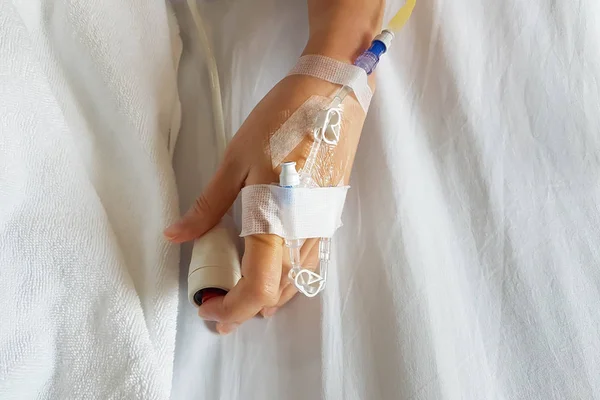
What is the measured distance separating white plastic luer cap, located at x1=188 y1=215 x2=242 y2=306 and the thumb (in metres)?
0.01

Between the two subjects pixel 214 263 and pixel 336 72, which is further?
pixel 336 72

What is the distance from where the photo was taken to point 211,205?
625 millimetres

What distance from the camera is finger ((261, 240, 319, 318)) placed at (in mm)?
622

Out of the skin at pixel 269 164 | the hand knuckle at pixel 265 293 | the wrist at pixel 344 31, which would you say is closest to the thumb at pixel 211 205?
the skin at pixel 269 164

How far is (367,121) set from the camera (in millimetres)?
724

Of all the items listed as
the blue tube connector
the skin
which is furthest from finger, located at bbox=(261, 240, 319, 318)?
the blue tube connector

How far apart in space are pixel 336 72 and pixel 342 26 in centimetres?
8

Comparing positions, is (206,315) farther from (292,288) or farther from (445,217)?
(445,217)

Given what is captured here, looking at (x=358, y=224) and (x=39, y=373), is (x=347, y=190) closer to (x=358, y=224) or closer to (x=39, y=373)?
(x=358, y=224)

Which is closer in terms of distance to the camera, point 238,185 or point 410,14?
point 238,185

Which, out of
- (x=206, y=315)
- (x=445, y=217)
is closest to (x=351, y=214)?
(x=445, y=217)

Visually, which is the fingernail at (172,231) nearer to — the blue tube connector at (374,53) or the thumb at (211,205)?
the thumb at (211,205)

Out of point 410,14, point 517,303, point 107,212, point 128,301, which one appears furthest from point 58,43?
point 517,303

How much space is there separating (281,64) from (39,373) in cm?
50
